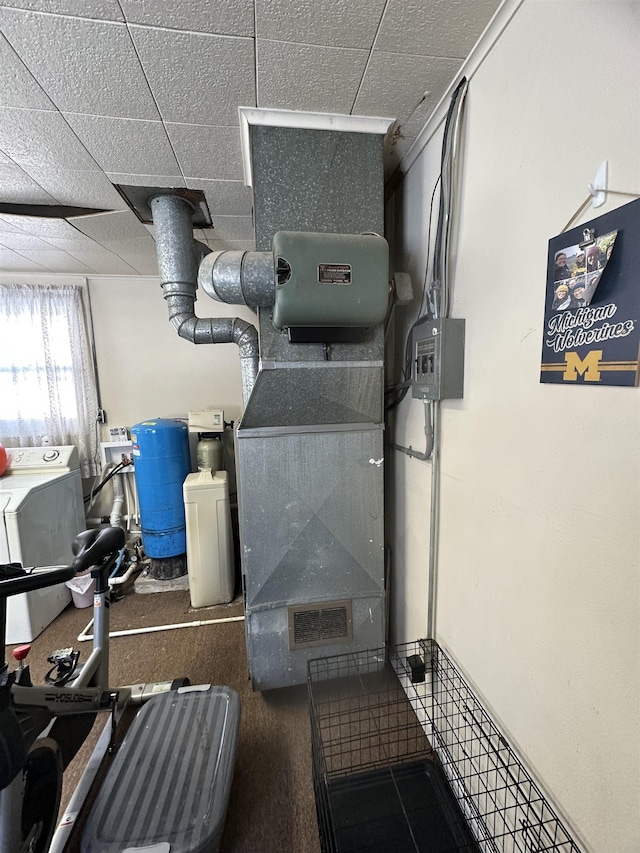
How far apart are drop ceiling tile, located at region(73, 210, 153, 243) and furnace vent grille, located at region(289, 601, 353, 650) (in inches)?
92.3

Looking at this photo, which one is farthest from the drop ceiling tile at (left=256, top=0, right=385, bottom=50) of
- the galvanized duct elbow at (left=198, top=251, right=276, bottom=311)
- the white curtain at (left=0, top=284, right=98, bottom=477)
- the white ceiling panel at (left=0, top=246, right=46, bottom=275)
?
the white curtain at (left=0, top=284, right=98, bottom=477)

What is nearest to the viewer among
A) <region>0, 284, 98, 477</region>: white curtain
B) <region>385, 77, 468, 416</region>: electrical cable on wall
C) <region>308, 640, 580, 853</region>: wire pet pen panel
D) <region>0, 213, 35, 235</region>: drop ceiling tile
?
<region>308, 640, 580, 853</region>: wire pet pen panel

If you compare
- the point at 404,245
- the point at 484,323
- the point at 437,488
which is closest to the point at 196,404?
the point at 404,245

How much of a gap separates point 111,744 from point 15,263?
10.8ft

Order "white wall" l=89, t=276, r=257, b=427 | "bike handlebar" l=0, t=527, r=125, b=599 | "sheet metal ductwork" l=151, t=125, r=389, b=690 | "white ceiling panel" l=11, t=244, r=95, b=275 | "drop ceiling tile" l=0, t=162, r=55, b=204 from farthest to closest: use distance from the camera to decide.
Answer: "white wall" l=89, t=276, r=257, b=427 → "white ceiling panel" l=11, t=244, r=95, b=275 → "drop ceiling tile" l=0, t=162, r=55, b=204 → "sheet metal ductwork" l=151, t=125, r=389, b=690 → "bike handlebar" l=0, t=527, r=125, b=599

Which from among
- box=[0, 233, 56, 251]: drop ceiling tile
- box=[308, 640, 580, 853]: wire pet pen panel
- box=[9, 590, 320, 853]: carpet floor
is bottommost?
box=[9, 590, 320, 853]: carpet floor

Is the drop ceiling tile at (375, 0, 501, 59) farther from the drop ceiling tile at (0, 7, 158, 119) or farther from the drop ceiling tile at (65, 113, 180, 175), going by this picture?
the drop ceiling tile at (65, 113, 180, 175)

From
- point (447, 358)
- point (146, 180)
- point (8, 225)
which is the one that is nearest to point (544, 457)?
point (447, 358)

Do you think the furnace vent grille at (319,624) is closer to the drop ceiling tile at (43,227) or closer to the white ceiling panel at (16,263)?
the drop ceiling tile at (43,227)

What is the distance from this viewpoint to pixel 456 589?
1291 mm

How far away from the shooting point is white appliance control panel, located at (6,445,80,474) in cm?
260

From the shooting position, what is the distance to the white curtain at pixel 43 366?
2.92 metres

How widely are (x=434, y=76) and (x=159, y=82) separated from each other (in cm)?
88

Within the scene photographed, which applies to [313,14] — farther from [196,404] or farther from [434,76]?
[196,404]
